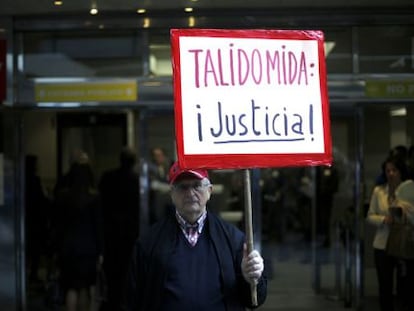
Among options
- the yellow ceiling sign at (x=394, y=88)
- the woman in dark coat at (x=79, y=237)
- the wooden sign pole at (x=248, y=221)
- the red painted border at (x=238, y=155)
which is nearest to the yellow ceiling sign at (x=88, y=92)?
the woman in dark coat at (x=79, y=237)

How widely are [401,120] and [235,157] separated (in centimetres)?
500

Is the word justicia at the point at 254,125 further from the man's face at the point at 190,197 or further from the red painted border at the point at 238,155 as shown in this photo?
the man's face at the point at 190,197

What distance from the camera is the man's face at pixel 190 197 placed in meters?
3.60

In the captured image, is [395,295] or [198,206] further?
[395,295]

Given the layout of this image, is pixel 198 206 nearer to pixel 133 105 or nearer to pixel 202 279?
pixel 202 279

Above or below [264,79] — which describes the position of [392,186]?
below

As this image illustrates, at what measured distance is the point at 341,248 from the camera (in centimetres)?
847

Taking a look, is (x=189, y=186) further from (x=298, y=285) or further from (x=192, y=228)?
(x=298, y=285)

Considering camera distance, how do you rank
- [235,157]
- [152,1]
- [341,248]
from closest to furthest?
[235,157], [152,1], [341,248]

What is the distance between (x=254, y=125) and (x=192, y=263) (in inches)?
28.1

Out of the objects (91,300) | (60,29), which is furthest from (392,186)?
(60,29)

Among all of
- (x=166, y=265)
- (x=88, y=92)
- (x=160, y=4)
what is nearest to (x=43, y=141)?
(x=88, y=92)

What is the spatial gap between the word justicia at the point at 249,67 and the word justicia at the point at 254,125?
12 cm

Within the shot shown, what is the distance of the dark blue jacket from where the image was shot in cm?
351
